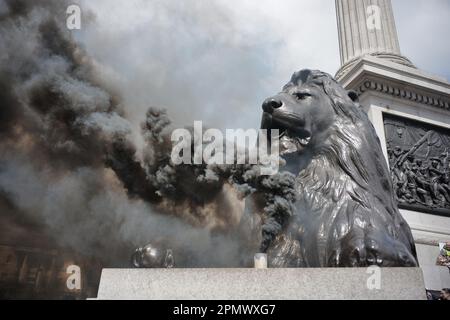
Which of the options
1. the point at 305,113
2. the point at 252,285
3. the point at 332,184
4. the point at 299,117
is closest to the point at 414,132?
the point at 305,113

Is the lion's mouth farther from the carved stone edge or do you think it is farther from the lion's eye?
the carved stone edge

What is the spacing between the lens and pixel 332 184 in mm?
4129

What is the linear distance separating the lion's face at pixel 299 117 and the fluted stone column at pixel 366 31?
18.3 ft

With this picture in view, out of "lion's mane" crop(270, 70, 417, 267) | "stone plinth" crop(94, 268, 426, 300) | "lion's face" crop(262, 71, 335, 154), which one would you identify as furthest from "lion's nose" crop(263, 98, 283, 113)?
"stone plinth" crop(94, 268, 426, 300)

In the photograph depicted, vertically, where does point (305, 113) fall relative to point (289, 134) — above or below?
above

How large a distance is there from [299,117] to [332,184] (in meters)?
0.91

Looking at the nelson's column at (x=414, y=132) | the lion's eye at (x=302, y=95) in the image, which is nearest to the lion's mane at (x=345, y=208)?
the lion's eye at (x=302, y=95)

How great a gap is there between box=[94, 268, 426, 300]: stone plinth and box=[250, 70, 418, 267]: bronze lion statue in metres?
0.33

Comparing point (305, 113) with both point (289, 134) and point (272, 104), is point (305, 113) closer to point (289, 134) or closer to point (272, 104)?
point (289, 134)

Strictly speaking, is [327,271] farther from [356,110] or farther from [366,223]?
[356,110]

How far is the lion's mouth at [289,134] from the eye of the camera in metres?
4.50

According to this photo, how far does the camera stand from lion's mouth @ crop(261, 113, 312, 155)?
4.50m

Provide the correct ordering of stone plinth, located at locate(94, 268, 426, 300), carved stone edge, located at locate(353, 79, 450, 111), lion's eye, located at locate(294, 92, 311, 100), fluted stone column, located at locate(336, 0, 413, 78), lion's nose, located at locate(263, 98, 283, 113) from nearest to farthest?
stone plinth, located at locate(94, 268, 426, 300) → lion's nose, located at locate(263, 98, 283, 113) → lion's eye, located at locate(294, 92, 311, 100) → carved stone edge, located at locate(353, 79, 450, 111) → fluted stone column, located at locate(336, 0, 413, 78)
